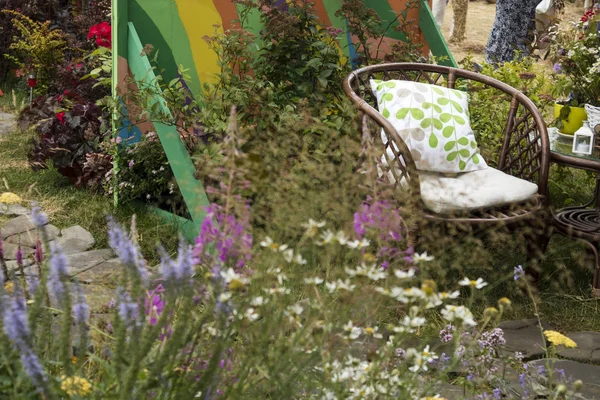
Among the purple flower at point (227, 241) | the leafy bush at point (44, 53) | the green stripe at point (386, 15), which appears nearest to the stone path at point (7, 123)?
the leafy bush at point (44, 53)

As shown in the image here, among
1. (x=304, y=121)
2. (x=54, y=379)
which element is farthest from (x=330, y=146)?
(x=54, y=379)

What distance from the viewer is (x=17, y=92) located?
26.0ft

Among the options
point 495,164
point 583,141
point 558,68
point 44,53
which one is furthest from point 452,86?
point 44,53

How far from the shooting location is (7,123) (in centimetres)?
670

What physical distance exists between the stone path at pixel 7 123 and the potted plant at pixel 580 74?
4336 mm

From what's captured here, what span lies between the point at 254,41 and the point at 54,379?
3514 millimetres

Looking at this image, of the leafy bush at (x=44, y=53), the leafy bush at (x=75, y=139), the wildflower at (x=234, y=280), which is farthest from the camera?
the leafy bush at (x=44, y=53)

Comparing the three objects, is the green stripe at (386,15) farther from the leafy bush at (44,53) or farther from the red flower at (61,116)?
the leafy bush at (44,53)

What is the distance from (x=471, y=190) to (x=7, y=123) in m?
4.59

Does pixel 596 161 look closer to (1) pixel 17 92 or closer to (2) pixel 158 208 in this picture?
(2) pixel 158 208

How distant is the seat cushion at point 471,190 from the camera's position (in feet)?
11.4

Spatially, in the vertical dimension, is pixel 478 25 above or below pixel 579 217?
below

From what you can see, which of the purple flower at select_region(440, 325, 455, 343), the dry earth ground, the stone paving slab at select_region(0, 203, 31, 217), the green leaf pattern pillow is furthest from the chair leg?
the dry earth ground

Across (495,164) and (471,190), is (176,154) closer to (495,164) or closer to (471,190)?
(471,190)
